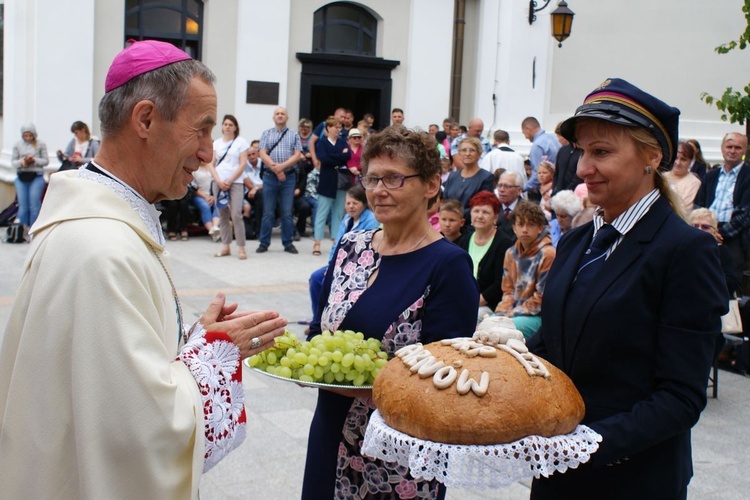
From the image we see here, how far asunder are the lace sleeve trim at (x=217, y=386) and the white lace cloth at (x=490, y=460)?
1.53 feet

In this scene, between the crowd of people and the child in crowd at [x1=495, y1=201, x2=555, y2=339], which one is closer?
the crowd of people

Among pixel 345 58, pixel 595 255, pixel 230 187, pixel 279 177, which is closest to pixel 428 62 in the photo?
pixel 345 58

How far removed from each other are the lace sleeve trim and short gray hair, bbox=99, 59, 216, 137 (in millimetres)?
597

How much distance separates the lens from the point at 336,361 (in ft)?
9.13

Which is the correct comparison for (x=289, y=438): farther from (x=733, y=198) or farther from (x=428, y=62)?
(x=428, y=62)

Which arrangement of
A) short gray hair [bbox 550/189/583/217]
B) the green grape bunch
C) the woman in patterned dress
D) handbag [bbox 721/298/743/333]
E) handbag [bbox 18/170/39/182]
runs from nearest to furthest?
the green grape bunch < the woman in patterned dress < handbag [bbox 721/298/743/333] < short gray hair [bbox 550/189/583/217] < handbag [bbox 18/170/39/182]

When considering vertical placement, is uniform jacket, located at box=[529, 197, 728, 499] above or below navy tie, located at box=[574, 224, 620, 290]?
below

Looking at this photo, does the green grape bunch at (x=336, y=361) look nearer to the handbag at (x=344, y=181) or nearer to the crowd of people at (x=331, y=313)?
the crowd of people at (x=331, y=313)

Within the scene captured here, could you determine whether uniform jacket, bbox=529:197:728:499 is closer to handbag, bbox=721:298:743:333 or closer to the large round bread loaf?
the large round bread loaf

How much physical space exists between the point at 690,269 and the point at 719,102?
6866 millimetres

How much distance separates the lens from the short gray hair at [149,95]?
2188mm

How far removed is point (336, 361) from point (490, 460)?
0.89 meters

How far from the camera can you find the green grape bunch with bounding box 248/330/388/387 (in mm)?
2791

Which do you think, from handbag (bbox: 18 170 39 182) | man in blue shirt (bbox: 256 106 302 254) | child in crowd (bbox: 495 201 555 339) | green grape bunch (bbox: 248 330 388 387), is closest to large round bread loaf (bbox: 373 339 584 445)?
green grape bunch (bbox: 248 330 388 387)
